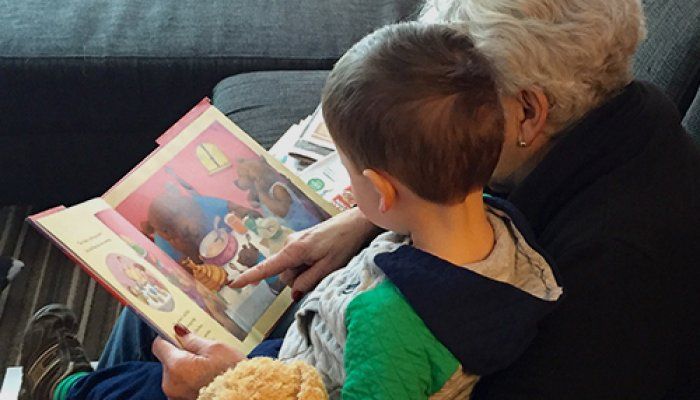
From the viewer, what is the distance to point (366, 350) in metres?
0.79

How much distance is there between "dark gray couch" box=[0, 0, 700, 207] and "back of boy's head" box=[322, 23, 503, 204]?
0.79 metres

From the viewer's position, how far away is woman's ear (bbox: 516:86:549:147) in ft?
3.20

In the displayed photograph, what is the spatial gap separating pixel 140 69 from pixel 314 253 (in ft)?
2.56

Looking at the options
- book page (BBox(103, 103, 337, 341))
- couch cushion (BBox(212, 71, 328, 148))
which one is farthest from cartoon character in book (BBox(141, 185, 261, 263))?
couch cushion (BBox(212, 71, 328, 148))

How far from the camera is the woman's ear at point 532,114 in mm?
976

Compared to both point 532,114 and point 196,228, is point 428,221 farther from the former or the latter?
point 196,228

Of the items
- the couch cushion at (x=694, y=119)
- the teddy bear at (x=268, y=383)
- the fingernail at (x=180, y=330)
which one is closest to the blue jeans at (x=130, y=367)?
the fingernail at (x=180, y=330)

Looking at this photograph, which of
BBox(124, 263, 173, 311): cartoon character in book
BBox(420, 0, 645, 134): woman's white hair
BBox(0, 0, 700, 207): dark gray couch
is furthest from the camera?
BBox(0, 0, 700, 207): dark gray couch

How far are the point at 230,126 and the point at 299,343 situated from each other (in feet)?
1.53

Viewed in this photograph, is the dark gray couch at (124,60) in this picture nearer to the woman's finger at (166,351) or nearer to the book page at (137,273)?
the book page at (137,273)

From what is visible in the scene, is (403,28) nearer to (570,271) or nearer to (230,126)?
(570,271)

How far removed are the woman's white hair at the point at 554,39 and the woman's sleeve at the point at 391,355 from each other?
34cm

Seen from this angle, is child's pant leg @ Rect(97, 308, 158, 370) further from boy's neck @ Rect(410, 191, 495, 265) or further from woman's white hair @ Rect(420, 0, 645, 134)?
woman's white hair @ Rect(420, 0, 645, 134)

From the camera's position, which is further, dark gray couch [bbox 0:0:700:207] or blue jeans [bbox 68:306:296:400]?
dark gray couch [bbox 0:0:700:207]
